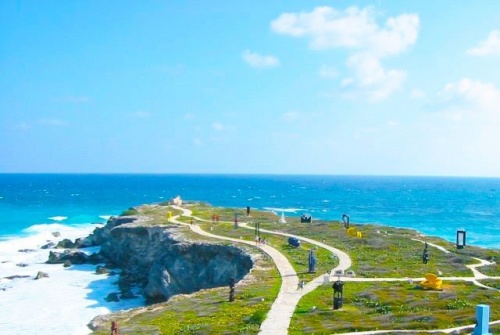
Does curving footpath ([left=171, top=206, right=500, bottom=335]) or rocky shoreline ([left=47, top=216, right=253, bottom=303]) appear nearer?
curving footpath ([left=171, top=206, right=500, bottom=335])

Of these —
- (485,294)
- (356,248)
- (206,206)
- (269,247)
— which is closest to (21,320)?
(269,247)

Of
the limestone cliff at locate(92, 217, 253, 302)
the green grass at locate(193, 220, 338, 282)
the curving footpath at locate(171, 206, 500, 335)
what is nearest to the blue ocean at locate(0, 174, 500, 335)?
the limestone cliff at locate(92, 217, 253, 302)

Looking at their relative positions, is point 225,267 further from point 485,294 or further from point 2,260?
point 2,260

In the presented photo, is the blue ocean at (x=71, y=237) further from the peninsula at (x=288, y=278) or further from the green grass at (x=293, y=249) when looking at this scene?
the green grass at (x=293, y=249)

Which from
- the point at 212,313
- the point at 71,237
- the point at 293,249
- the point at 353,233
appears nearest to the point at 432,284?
the point at 212,313

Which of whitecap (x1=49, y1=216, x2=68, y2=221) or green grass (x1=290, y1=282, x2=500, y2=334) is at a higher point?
green grass (x1=290, y1=282, x2=500, y2=334)

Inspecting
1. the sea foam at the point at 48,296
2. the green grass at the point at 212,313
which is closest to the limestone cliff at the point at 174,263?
the sea foam at the point at 48,296

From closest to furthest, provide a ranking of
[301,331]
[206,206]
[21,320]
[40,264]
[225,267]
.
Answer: [301,331] < [21,320] < [225,267] < [40,264] < [206,206]

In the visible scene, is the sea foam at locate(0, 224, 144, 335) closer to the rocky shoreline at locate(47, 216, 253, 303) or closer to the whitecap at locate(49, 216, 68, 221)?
the rocky shoreline at locate(47, 216, 253, 303)

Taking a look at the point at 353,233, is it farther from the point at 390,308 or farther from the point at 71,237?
the point at 71,237
